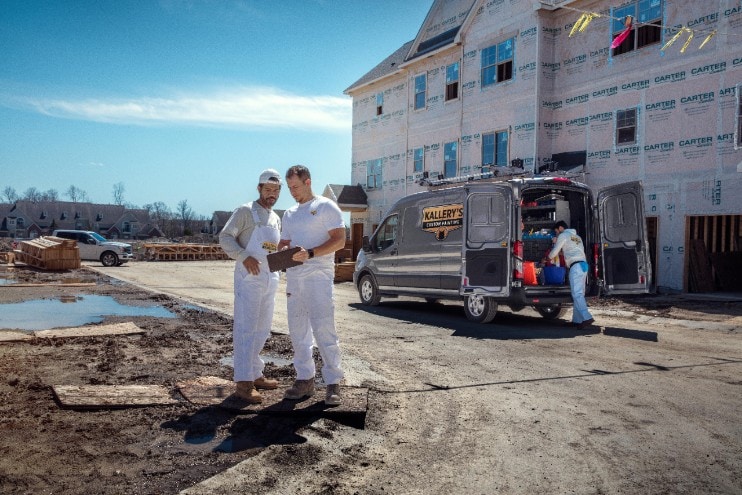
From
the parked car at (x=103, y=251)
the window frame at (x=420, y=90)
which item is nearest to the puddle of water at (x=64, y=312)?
the window frame at (x=420, y=90)

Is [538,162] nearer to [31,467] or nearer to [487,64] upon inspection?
[487,64]

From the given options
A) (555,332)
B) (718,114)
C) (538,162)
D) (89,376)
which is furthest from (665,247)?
(89,376)

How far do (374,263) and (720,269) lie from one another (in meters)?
10.1

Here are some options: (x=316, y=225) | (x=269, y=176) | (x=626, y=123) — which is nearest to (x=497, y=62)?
(x=626, y=123)

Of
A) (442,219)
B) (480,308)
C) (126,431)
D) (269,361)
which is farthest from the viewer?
(442,219)

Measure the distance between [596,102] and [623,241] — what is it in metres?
9.01

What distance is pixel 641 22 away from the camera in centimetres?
1691

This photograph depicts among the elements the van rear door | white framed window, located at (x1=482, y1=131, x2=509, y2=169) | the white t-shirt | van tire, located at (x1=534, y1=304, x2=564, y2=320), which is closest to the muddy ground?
the white t-shirt

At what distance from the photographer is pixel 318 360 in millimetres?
6992

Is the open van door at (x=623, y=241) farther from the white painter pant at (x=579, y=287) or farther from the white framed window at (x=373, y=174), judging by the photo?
the white framed window at (x=373, y=174)

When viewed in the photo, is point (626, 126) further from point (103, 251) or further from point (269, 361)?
point (103, 251)

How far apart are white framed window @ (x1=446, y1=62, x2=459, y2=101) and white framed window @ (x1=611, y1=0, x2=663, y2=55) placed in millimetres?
7441

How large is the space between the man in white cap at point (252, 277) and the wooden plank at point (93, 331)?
4.32 metres

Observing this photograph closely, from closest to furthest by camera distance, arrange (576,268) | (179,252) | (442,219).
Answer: (576,268) < (442,219) < (179,252)
